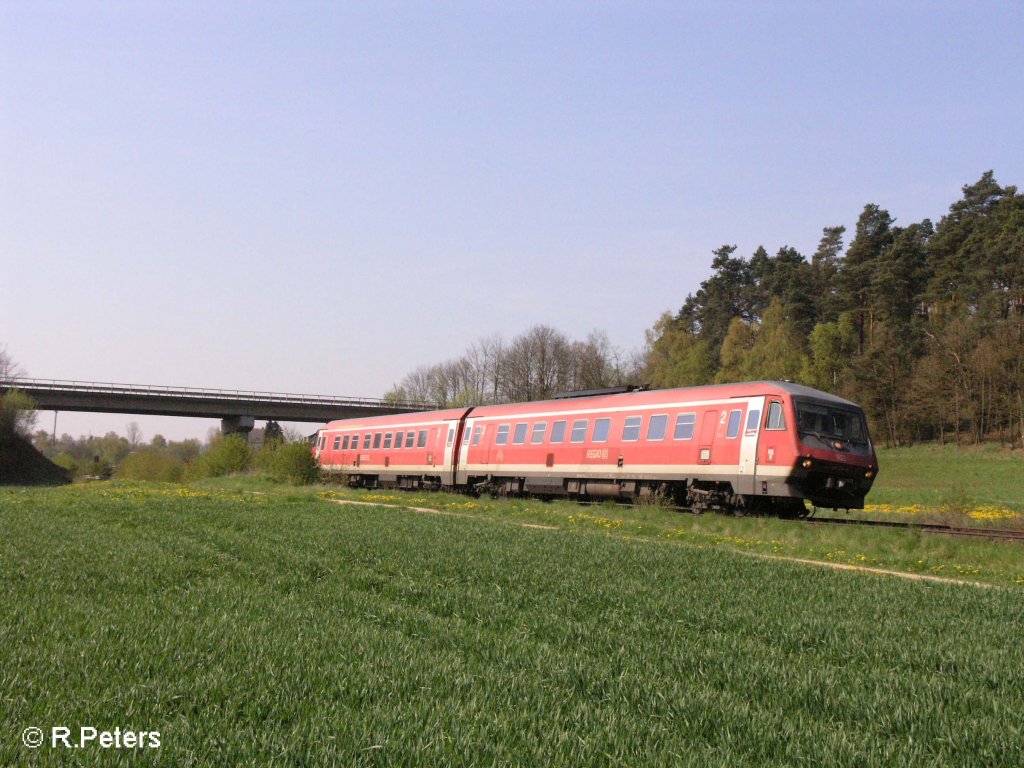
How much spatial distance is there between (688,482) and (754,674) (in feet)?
62.3

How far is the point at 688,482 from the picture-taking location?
80.5ft

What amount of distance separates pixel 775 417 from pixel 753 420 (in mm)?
665

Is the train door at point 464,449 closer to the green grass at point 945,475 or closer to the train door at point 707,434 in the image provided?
the train door at point 707,434

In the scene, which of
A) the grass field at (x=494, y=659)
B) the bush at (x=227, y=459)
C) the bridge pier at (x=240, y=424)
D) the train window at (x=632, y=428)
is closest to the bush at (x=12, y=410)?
the bridge pier at (x=240, y=424)

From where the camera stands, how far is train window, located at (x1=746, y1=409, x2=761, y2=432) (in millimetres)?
22219

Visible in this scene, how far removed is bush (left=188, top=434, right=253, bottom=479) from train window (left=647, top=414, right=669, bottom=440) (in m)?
38.6

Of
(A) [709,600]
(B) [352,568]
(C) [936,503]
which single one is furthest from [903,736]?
(C) [936,503]

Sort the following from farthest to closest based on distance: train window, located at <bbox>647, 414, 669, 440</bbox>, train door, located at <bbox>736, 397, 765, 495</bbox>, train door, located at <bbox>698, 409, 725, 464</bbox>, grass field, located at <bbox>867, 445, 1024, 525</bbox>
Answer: grass field, located at <bbox>867, 445, 1024, 525</bbox> → train window, located at <bbox>647, 414, 669, 440</bbox> → train door, located at <bbox>698, 409, 725, 464</bbox> → train door, located at <bbox>736, 397, 765, 495</bbox>

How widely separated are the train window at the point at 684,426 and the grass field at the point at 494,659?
12.2 metres

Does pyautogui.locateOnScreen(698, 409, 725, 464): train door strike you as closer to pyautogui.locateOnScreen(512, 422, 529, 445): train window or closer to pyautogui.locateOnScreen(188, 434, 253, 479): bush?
pyautogui.locateOnScreen(512, 422, 529, 445): train window

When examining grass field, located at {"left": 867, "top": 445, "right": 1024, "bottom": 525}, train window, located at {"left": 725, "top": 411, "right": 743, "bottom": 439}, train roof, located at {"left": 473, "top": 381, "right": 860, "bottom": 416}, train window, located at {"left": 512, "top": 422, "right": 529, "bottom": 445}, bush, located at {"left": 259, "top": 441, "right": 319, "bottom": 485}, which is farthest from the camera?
bush, located at {"left": 259, "top": 441, "right": 319, "bottom": 485}

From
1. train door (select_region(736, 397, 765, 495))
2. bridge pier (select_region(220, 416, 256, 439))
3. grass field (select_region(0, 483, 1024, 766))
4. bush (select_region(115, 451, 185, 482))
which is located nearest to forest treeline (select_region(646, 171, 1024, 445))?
bridge pier (select_region(220, 416, 256, 439))

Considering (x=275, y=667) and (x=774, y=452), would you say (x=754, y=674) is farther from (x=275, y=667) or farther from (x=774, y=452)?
(x=774, y=452)

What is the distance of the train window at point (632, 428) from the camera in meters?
26.0
